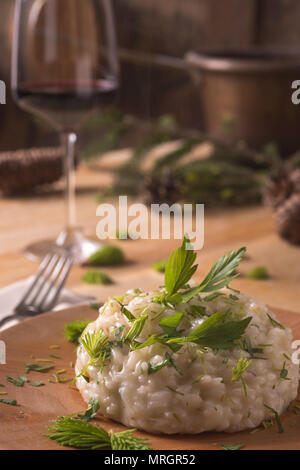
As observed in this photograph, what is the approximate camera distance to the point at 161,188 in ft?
6.49

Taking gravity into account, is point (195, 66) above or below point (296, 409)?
above

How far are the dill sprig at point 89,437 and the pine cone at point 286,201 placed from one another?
104 centimetres

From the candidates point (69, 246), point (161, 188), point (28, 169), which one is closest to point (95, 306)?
point (69, 246)

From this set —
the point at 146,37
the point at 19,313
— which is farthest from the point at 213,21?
the point at 19,313

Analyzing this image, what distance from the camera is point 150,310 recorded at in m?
0.82

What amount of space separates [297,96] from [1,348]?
1.55m

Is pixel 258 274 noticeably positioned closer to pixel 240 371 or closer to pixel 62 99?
pixel 62 99

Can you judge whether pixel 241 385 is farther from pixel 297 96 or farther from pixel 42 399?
pixel 297 96

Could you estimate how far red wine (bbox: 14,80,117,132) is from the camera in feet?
5.08

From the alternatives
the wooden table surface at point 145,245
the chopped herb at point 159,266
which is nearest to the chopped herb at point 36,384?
the wooden table surface at point 145,245

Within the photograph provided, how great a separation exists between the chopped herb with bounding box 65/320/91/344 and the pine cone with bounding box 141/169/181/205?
1045 millimetres

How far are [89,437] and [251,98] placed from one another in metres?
1.78

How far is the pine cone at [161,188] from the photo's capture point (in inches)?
78.0

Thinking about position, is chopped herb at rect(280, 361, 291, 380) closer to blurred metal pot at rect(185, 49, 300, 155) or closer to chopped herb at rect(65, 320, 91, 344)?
chopped herb at rect(65, 320, 91, 344)
